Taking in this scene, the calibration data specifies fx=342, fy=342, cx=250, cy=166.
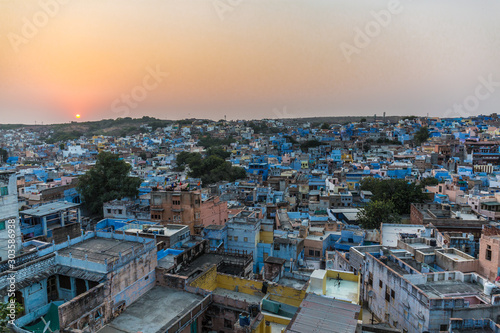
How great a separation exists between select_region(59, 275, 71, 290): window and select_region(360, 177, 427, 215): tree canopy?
2787 centimetres

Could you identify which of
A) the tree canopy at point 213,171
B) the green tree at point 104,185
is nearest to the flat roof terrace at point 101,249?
the green tree at point 104,185

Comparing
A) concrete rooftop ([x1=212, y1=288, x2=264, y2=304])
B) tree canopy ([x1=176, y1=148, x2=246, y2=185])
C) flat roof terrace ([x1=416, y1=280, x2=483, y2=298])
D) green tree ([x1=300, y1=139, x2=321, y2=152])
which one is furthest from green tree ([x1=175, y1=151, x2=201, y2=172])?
flat roof terrace ([x1=416, y1=280, x2=483, y2=298])

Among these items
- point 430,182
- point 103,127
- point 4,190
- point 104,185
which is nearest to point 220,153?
point 104,185

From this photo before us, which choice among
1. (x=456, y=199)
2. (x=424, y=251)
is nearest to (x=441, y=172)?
(x=456, y=199)

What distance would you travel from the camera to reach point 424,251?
17.3 m

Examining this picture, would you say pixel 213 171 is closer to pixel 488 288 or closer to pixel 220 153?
pixel 220 153

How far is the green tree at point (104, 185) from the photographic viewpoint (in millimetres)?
32156

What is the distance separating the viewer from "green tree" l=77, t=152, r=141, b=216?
105ft

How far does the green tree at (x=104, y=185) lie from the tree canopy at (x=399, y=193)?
25.0 m

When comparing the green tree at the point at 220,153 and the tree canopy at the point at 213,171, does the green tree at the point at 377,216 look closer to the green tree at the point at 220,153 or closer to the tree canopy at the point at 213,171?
the tree canopy at the point at 213,171

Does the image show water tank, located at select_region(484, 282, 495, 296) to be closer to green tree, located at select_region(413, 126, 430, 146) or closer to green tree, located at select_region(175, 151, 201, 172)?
green tree, located at select_region(175, 151, 201, 172)

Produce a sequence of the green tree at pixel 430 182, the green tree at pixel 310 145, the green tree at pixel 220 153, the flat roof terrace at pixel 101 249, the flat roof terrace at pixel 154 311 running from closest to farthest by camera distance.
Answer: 1. the flat roof terrace at pixel 154 311
2. the flat roof terrace at pixel 101 249
3. the green tree at pixel 430 182
4. the green tree at pixel 220 153
5. the green tree at pixel 310 145

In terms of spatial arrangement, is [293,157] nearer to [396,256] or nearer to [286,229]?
[286,229]

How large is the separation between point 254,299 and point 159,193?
543 inches
